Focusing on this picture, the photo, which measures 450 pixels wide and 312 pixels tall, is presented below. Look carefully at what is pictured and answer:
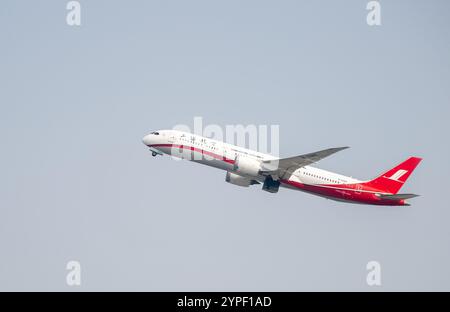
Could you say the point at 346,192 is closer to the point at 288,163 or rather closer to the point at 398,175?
the point at 398,175

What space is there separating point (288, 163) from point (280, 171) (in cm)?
124

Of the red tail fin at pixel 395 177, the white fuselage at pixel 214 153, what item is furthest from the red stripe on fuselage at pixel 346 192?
the red tail fin at pixel 395 177

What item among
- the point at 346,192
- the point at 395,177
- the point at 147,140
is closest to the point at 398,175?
the point at 395,177

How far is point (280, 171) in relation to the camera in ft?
231

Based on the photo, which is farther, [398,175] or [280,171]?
[398,175]

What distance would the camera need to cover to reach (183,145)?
71.3m

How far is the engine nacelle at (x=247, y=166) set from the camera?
69.0m

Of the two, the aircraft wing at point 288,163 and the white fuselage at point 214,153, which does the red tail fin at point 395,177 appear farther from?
the aircraft wing at point 288,163

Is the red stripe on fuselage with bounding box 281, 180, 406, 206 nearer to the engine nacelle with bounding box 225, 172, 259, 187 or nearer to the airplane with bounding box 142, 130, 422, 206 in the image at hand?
the airplane with bounding box 142, 130, 422, 206
